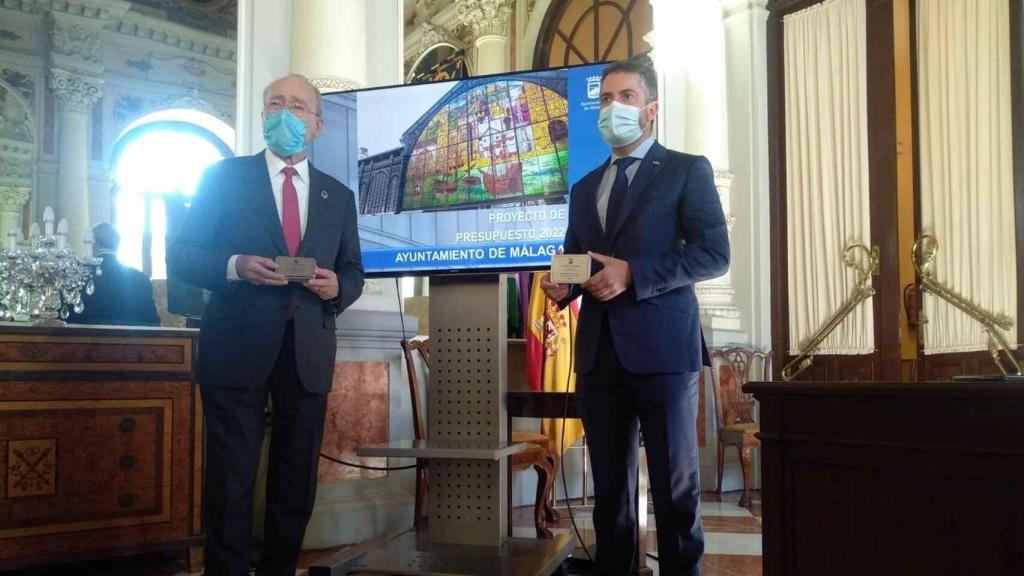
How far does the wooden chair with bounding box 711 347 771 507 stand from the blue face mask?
132 inches

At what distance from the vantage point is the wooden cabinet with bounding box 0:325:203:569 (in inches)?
105

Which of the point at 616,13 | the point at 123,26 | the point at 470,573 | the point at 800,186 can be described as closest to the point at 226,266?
the point at 470,573

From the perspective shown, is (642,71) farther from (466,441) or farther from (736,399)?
(736,399)

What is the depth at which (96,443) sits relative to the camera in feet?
9.22

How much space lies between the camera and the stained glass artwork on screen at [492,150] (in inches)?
102

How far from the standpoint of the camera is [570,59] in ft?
26.8

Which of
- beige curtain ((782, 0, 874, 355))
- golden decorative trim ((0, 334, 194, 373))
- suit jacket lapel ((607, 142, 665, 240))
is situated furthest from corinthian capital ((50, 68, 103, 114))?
suit jacket lapel ((607, 142, 665, 240))

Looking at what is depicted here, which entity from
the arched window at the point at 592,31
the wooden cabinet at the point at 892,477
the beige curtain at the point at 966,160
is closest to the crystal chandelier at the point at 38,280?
the wooden cabinet at the point at 892,477

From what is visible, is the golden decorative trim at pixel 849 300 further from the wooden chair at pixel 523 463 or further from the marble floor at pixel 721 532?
the wooden chair at pixel 523 463

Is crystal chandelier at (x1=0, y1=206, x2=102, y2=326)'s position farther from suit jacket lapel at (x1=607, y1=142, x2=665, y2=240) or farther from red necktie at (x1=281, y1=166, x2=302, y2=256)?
suit jacket lapel at (x1=607, y1=142, x2=665, y2=240)

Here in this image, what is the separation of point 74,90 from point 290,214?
10.8m

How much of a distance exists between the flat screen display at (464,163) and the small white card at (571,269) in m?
0.58

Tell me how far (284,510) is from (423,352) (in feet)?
5.41

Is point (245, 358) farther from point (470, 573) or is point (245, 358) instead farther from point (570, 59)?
point (570, 59)
